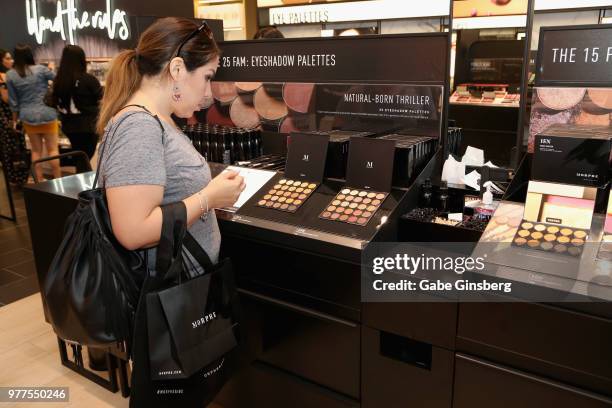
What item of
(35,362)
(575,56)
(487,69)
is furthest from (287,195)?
(487,69)

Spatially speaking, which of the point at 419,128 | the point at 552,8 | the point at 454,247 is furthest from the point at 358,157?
the point at 552,8

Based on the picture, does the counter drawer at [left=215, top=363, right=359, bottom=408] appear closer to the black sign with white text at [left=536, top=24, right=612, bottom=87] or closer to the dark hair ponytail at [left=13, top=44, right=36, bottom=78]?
the black sign with white text at [left=536, top=24, right=612, bottom=87]

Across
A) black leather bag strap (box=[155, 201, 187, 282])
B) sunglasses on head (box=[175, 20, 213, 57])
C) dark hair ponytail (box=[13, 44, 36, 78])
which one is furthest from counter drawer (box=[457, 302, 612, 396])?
dark hair ponytail (box=[13, 44, 36, 78])

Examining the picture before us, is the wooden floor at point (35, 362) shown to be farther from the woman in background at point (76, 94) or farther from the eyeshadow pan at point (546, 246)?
the woman in background at point (76, 94)

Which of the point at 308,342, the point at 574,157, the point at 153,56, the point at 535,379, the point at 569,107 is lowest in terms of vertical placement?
the point at 308,342

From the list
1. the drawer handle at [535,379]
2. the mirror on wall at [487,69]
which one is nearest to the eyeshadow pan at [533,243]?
the drawer handle at [535,379]

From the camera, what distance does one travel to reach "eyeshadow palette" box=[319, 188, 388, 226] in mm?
1621

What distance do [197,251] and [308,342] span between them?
1.98ft

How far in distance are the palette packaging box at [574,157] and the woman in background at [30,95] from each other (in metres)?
5.08

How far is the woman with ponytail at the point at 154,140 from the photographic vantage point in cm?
118

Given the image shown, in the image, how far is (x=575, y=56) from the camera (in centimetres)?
161

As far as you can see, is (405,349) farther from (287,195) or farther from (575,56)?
(575,56)

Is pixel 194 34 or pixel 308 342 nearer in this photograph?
pixel 194 34

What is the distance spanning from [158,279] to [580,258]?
106 centimetres
